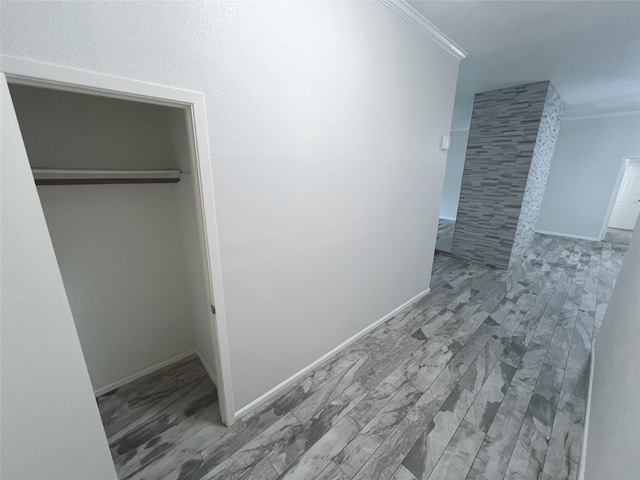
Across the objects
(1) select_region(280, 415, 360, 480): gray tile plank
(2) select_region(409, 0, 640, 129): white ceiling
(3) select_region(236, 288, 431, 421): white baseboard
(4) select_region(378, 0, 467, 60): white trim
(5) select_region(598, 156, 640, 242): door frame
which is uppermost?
(2) select_region(409, 0, 640, 129): white ceiling

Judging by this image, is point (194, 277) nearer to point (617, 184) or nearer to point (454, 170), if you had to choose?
point (454, 170)

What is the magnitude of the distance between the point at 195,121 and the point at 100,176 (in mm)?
951

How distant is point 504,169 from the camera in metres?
3.90

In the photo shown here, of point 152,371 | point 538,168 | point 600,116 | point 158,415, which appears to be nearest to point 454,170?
point 600,116

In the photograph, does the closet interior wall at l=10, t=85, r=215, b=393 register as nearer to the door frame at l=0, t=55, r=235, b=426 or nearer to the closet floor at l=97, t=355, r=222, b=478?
the closet floor at l=97, t=355, r=222, b=478

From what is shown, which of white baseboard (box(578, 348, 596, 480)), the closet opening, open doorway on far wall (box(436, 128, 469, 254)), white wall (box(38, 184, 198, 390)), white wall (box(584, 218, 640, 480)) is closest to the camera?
white wall (box(584, 218, 640, 480))

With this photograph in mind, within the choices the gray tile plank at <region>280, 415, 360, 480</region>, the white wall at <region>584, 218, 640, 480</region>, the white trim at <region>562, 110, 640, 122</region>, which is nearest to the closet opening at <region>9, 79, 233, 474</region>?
the gray tile plank at <region>280, 415, 360, 480</region>

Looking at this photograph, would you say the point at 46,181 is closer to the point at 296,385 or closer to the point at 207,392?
the point at 207,392

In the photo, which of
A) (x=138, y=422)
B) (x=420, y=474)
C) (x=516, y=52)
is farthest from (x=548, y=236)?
(x=138, y=422)

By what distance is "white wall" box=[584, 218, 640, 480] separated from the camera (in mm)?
876

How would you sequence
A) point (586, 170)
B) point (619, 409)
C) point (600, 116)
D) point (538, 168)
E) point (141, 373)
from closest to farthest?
1. point (619, 409)
2. point (141, 373)
3. point (538, 168)
4. point (600, 116)
5. point (586, 170)

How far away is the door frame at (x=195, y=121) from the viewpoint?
2.58ft

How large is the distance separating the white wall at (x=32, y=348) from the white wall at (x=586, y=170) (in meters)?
8.38

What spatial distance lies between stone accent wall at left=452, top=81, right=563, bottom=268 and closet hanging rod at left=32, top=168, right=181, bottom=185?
174 inches
